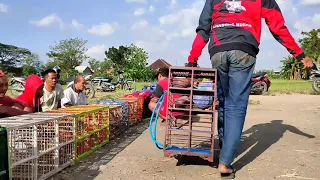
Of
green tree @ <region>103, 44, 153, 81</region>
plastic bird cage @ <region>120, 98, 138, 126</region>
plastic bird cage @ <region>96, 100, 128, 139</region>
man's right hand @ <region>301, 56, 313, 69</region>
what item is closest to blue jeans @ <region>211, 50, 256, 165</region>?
man's right hand @ <region>301, 56, 313, 69</region>

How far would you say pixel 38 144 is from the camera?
146 inches

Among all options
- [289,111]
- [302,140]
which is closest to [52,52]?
[289,111]

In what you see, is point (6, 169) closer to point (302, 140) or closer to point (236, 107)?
point (236, 107)

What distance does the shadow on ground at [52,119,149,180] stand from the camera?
3.91 m

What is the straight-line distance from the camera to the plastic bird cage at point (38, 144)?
10.6 feet

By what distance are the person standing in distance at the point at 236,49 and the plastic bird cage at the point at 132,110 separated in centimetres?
354

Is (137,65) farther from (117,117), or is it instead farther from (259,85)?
(117,117)

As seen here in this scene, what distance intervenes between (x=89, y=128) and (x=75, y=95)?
1.51 m

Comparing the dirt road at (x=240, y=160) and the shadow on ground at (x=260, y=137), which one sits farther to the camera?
the shadow on ground at (x=260, y=137)

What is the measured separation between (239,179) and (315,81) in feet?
46.2

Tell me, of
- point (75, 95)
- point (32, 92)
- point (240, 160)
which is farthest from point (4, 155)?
point (75, 95)

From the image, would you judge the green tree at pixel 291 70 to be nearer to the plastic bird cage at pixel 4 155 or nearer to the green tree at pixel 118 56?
the green tree at pixel 118 56

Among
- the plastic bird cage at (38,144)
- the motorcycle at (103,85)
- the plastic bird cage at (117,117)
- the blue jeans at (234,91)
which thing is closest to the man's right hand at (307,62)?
the blue jeans at (234,91)

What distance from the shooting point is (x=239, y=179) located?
387cm
